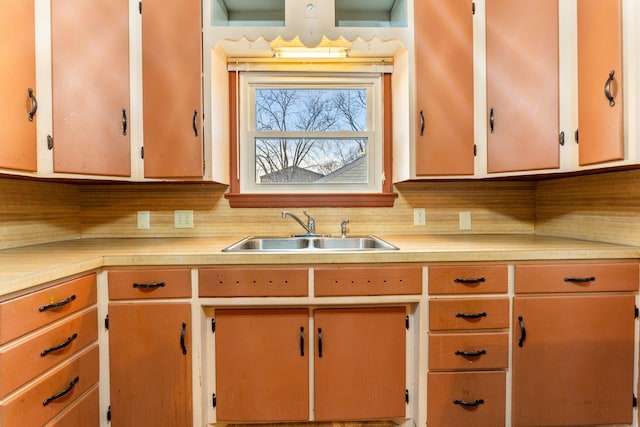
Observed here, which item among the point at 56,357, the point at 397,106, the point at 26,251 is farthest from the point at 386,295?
the point at 26,251

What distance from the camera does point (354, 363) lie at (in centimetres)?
162

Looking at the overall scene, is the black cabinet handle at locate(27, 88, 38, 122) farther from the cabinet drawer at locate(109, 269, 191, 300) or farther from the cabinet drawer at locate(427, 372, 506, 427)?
the cabinet drawer at locate(427, 372, 506, 427)

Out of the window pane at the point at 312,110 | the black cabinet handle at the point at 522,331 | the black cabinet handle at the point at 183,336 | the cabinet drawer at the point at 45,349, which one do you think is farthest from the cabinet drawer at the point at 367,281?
the window pane at the point at 312,110

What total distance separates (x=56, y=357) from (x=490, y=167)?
2052 mm

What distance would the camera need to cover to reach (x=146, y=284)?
5.00 ft

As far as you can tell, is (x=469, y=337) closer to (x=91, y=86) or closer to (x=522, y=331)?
(x=522, y=331)

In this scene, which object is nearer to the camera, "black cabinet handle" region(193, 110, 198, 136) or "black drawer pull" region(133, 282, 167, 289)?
"black drawer pull" region(133, 282, 167, 289)

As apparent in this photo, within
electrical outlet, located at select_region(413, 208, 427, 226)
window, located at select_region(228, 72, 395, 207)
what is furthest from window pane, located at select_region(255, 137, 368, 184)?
electrical outlet, located at select_region(413, 208, 427, 226)

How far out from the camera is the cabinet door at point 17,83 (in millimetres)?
1329

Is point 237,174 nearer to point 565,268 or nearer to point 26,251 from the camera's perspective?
point 26,251

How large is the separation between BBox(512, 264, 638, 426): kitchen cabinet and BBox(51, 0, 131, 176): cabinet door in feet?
6.47

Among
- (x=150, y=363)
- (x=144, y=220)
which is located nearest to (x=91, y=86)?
(x=144, y=220)

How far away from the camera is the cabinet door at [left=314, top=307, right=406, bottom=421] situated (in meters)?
1.62

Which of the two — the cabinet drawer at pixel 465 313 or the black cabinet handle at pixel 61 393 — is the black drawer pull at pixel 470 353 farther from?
the black cabinet handle at pixel 61 393
